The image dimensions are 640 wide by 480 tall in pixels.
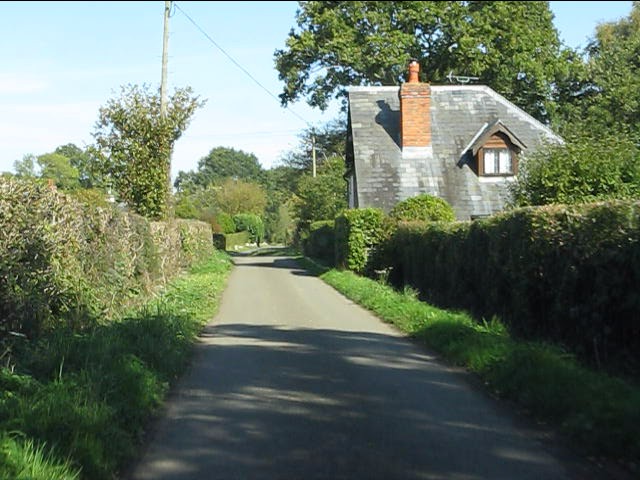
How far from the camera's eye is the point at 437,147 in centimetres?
3344

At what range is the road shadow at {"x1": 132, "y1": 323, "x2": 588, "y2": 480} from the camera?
21.2 ft

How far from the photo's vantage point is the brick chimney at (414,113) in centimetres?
3250

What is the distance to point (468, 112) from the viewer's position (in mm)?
34875

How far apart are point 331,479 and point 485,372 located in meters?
4.44

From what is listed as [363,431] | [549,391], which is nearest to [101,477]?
[363,431]

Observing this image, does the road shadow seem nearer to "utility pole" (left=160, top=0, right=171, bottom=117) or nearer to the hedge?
"utility pole" (left=160, top=0, right=171, bottom=117)

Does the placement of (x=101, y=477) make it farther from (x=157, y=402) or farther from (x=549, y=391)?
(x=549, y=391)

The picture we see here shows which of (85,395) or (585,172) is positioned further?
(585,172)

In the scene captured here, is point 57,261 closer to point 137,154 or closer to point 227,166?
point 137,154

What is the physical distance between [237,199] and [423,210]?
61.8 m

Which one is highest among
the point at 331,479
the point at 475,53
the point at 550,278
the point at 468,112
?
the point at 475,53

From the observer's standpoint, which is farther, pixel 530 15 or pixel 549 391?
pixel 530 15

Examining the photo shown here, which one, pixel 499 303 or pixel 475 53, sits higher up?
pixel 475 53

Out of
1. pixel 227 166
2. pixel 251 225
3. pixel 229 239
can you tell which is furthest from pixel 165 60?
pixel 227 166
